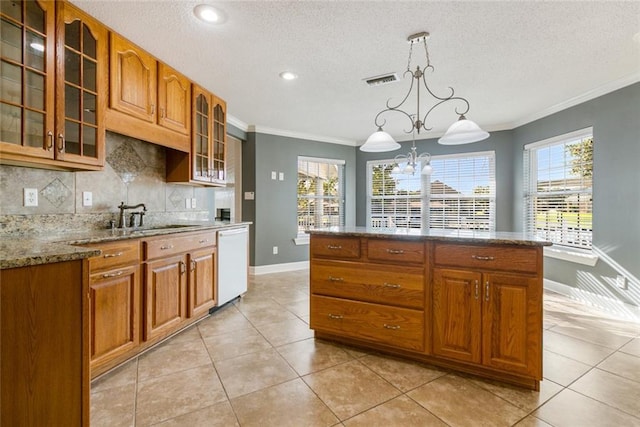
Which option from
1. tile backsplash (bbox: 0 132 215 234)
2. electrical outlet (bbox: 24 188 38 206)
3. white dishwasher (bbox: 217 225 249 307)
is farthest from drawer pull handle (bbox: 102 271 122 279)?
white dishwasher (bbox: 217 225 249 307)

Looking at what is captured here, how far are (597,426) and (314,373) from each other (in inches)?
57.9

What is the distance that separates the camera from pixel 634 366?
2.03 metres

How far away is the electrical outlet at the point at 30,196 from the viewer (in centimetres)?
188

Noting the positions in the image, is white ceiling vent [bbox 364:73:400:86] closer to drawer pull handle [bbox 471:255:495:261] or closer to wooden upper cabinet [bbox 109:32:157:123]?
drawer pull handle [bbox 471:255:495:261]

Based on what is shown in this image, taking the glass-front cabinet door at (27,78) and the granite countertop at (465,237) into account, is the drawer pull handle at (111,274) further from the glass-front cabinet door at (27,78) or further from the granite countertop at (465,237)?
the granite countertop at (465,237)

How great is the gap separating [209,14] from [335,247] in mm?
1798

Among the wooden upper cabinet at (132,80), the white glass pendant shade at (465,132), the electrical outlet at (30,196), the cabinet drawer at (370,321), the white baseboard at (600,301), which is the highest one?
the wooden upper cabinet at (132,80)

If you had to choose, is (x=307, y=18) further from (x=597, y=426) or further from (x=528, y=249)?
(x=597, y=426)

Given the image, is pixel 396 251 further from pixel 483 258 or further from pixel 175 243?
pixel 175 243

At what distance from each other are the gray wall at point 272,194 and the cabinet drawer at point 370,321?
99.7 inches

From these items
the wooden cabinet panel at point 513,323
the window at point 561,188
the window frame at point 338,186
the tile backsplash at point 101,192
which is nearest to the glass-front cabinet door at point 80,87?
the tile backsplash at point 101,192

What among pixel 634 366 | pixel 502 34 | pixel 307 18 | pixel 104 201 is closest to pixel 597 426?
pixel 634 366

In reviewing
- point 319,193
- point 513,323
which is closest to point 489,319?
point 513,323

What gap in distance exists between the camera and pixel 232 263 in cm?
321
